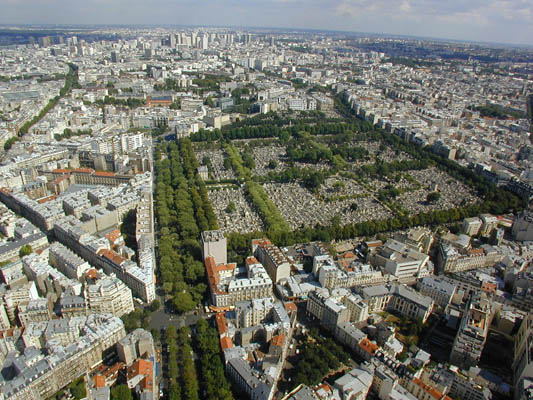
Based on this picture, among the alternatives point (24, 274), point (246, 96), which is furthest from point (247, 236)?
point (246, 96)

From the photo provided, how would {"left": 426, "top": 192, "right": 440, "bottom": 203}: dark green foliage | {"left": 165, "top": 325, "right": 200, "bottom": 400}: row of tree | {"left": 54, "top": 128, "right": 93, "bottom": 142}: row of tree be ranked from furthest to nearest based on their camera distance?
{"left": 54, "top": 128, "right": 93, "bottom": 142}: row of tree < {"left": 426, "top": 192, "right": 440, "bottom": 203}: dark green foliage < {"left": 165, "top": 325, "right": 200, "bottom": 400}: row of tree

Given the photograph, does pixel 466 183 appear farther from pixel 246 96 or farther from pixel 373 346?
pixel 246 96

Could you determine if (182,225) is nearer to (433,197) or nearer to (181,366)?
(181,366)

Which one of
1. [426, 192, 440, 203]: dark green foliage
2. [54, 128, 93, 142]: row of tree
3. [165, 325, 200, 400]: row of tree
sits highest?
[426, 192, 440, 203]: dark green foliage

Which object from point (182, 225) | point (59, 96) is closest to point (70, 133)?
point (59, 96)

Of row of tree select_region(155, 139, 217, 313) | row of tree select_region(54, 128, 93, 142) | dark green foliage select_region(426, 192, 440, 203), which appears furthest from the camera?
row of tree select_region(54, 128, 93, 142)

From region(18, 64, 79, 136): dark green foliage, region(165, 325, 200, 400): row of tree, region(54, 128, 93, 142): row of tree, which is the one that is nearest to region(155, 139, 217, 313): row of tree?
region(165, 325, 200, 400): row of tree

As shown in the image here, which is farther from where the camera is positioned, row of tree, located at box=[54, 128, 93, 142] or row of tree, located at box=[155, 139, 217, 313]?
row of tree, located at box=[54, 128, 93, 142]

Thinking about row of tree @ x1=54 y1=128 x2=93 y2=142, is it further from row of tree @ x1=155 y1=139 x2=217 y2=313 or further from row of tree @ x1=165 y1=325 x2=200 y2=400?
row of tree @ x1=165 y1=325 x2=200 y2=400
